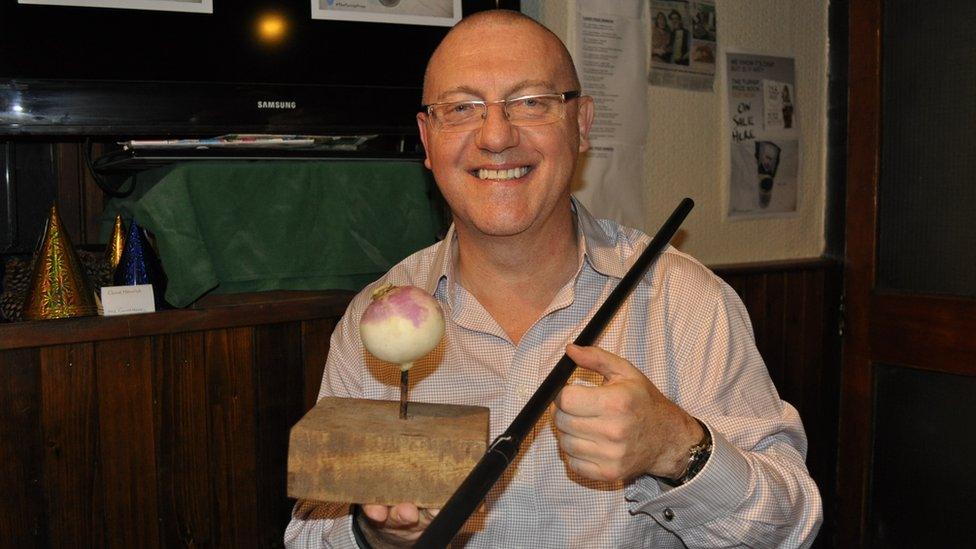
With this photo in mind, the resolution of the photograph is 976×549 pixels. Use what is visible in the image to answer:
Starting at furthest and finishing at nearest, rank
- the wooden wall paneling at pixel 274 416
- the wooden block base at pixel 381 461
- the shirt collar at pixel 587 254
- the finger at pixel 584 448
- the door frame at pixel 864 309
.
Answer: the door frame at pixel 864 309, the wooden wall paneling at pixel 274 416, the shirt collar at pixel 587 254, the finger at pixel 584 448, the wooden block base at pixel 381 461

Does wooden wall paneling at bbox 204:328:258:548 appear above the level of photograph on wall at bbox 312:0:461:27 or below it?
below

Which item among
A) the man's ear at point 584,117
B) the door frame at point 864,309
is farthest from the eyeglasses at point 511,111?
the door frame at point 864,309

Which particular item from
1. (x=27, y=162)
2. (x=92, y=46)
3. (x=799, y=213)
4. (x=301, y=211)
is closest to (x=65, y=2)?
(x=92, y=46)

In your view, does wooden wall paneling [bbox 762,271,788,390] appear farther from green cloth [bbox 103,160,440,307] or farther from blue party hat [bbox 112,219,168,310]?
blue party hat [bbox 112,219,168,310]

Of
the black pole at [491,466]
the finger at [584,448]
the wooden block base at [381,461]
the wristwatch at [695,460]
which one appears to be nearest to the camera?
the black pole at [491,466]

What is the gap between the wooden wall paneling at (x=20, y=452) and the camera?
1.37 m

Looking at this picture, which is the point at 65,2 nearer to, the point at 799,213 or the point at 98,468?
the point at 98,468

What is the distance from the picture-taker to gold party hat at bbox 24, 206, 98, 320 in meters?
1.42

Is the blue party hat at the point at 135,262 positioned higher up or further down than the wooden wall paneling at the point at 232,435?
higher up

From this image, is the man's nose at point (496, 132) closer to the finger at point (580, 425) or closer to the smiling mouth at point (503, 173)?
the smiling mouth at point (503, 173)

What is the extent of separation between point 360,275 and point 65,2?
70cm

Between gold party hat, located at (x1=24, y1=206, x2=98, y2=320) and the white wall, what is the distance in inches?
45.6

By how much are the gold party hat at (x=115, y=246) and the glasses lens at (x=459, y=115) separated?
606mm

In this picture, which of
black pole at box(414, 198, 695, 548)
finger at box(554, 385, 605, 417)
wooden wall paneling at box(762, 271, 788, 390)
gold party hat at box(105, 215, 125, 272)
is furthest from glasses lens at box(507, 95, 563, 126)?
wooden wall paneling at box(762, 271, 788, 390)
